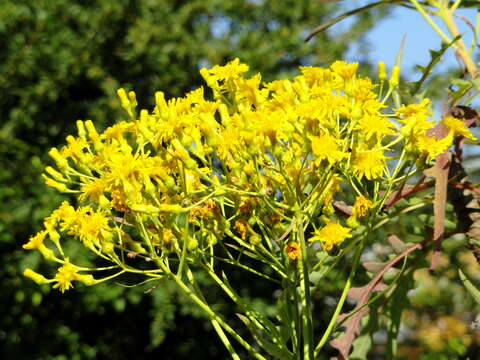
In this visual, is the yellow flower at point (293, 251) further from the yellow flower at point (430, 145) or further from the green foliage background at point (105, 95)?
the green foliage background at point (105, 95)

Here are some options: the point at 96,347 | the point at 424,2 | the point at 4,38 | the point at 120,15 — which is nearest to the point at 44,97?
the point at 4,38

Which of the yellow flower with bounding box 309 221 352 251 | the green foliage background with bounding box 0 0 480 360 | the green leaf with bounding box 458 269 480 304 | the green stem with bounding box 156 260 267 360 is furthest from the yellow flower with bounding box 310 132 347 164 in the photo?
the green foliage background with bounding box 0 0 480 360

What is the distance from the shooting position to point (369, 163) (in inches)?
32.3

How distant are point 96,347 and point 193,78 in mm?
1345

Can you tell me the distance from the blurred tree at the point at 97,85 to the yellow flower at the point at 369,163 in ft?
5.83

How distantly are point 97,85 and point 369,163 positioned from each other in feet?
7.54

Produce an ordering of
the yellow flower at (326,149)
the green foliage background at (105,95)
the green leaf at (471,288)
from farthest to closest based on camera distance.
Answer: the green foliage background at (105,95)
the green leaf at (471,288)
the yellow flower at (326,149)

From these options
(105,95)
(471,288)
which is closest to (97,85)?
(105,95)

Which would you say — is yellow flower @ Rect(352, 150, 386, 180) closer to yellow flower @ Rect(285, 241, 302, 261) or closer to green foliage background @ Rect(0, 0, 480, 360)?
yellow flower @ Rect(285, 241, 302, 261)

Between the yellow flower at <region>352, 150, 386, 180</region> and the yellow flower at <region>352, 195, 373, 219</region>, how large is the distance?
0.04m

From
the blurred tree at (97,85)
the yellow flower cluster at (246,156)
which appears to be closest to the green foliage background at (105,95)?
the blurred tree at (97,85)

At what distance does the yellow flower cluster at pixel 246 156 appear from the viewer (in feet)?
2.57

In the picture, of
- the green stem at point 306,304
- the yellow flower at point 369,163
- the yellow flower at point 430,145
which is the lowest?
the green stem at point 306,304

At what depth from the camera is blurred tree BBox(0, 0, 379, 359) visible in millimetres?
2496
